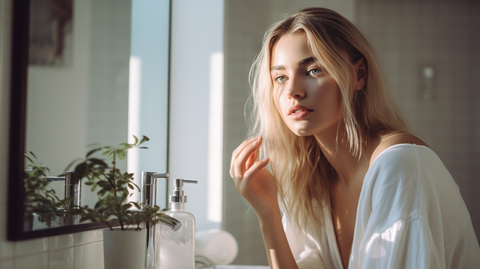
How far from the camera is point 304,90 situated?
80cm

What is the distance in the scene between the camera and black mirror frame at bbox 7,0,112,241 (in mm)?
487

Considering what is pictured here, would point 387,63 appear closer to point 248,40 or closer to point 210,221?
point 248,40

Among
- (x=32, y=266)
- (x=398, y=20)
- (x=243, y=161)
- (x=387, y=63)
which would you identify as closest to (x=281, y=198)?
(x=243, y=161)

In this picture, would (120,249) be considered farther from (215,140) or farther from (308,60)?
(215,140)

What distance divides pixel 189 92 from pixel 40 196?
0.79 metres

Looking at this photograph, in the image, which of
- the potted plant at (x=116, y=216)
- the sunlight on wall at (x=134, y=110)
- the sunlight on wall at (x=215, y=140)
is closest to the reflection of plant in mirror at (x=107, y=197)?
the potted plant at (x=116, y=216)

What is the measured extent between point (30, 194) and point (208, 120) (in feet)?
2.82

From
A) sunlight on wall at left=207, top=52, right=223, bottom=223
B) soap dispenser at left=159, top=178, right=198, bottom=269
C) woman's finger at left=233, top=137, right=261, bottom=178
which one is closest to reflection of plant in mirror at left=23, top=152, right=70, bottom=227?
soap dispenser at left=159, top=178, right=198, bottom=269

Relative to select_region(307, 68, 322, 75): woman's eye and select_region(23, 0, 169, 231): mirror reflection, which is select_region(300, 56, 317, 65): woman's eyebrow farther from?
select_region(23, 0, 169, 231): mirror reflection

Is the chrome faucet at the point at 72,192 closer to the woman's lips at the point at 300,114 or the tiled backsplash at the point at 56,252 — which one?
the tiled backsplash at the point at 56,252

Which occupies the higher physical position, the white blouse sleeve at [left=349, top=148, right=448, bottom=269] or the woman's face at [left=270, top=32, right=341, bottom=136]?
the woman's face at [left=270, top=32, right=341, bottom=136]

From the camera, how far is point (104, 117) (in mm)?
742

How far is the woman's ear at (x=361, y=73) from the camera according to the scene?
34.4 inches

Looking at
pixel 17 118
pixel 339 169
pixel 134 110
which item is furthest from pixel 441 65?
pixel 17 118
